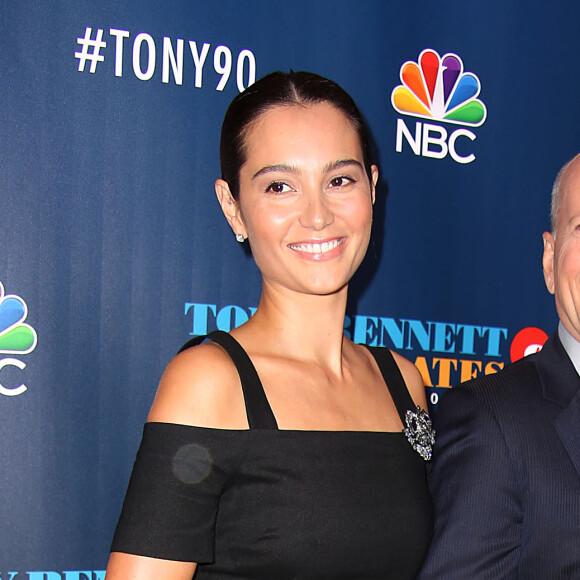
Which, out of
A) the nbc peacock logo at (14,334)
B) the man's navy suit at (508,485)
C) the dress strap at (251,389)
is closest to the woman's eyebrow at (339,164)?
the dress strap at (251,389)

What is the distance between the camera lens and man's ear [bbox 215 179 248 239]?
1846mm

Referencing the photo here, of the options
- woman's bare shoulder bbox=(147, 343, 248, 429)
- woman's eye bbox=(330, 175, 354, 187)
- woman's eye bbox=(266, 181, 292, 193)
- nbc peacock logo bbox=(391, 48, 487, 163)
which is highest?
nbc peacock logo bbox=(391, 48, 487, 163)

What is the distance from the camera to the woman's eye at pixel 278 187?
175 centimetres

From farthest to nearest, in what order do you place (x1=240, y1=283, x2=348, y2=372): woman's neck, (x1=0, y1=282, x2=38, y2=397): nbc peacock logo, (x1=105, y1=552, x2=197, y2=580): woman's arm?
1. (x1=0, y1=282, x2=38, y2=397): nbc peacock logo
2. (x1=240, y1=283, x2=348, y2=372): woman's neck
3. (x1=105, y1=552, x2=197, y2=580): woman's arm

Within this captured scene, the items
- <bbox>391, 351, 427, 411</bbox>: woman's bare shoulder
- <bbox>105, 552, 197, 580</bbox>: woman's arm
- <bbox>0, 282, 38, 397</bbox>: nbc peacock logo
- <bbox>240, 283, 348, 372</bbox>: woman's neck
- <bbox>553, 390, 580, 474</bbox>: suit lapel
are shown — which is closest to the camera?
<bbox>105, 552, 197, 580</bbox>: woman's arm

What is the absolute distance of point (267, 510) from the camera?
154 cm

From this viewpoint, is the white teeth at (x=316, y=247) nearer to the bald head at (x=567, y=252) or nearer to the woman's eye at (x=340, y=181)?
the woman's eye at (x=340, y=181)

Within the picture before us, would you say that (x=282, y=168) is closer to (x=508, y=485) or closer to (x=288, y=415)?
(x=288, y=415)

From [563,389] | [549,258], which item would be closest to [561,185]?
[549,258]

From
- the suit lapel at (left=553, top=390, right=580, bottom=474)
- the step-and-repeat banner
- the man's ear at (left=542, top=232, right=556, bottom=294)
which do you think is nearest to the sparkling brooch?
the suit lapel at (left=553, top=390, right=580, bottom=474)

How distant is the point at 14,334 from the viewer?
2232 mm

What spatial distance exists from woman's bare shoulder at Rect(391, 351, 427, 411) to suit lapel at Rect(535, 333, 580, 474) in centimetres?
36

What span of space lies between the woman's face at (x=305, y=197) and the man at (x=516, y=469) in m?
0.42

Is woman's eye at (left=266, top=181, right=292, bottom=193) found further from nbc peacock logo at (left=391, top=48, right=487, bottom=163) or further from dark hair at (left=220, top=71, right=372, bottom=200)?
nbc peacock logo at (left=391, top=48, right=487, bottom=163)
